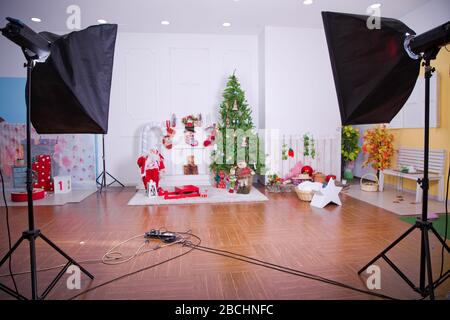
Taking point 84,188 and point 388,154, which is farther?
point 84,188

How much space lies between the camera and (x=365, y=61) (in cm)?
176

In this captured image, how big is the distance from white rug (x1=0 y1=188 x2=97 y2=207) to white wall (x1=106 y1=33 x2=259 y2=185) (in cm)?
99

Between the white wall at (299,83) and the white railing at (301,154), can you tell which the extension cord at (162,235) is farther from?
the white wall at (299,83)

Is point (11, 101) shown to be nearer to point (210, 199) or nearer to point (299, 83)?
point (210, 199)

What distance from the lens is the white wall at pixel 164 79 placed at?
618 cm

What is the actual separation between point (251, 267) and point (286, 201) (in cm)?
249

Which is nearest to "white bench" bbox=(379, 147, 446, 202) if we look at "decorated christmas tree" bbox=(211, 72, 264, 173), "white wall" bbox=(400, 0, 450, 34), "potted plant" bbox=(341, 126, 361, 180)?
"potted plant" bbox=(341, 126, 361, 180)

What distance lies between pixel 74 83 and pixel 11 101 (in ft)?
17.9

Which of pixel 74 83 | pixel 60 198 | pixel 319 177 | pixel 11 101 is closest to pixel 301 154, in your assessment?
pixel 319 177

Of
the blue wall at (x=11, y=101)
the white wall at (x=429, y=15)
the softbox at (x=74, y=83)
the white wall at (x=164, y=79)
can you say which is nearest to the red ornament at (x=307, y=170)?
the white wall at (x=164, y=79)

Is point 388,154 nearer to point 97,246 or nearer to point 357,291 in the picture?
point 357,291

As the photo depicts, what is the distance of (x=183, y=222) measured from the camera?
3.54 meters

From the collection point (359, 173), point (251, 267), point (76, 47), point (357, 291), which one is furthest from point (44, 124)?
point (359, 173)
